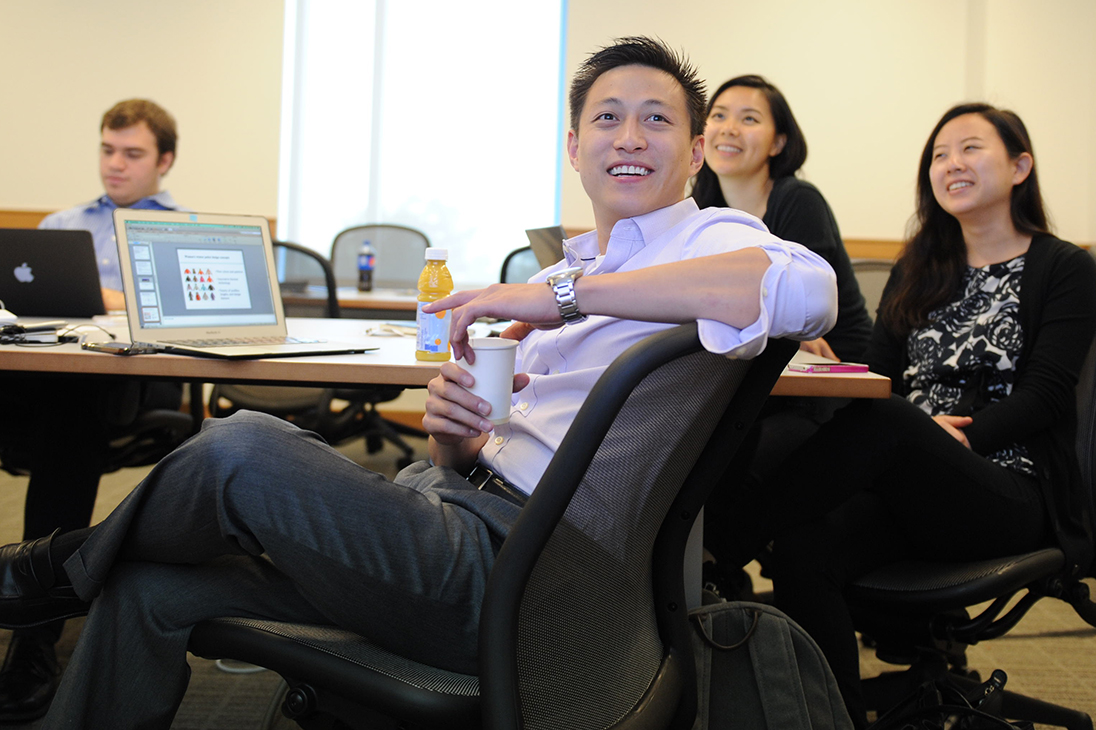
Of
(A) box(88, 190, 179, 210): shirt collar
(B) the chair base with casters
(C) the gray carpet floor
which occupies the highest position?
(A) box(88, 190, 179, 210): shirt collar

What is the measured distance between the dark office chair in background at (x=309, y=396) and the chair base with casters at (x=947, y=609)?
189 centimetres

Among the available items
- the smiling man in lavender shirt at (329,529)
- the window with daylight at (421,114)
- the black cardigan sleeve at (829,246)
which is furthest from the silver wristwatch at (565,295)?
the window with daylight at (421,114)

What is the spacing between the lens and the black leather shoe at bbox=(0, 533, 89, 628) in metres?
1.17

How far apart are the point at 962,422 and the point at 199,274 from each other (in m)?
1.47

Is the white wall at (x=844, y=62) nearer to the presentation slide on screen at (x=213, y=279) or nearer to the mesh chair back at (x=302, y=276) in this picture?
the mesh chair back at (x=302, y=276)

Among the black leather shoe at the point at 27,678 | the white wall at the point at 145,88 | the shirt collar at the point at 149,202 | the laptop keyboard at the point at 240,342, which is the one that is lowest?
the black leather shoe at the point at 27,678

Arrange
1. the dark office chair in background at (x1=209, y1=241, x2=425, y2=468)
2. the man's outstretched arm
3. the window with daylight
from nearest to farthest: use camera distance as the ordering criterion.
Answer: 1. the man's outstretched arm
2. the dark office chair in background at (x1=209, y1=241, x2=425, y2=468)
3. the window with daylight

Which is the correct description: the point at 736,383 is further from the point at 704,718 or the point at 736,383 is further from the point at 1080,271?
the point at 1080,271

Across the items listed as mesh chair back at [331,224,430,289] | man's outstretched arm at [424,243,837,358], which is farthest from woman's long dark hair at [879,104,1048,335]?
mesh chair back at [331,224,430,289]

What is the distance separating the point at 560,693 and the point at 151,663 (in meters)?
0.46

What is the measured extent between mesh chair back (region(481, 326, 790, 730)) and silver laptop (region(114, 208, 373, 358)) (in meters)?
0.81

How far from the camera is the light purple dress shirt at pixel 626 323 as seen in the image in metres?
0.89

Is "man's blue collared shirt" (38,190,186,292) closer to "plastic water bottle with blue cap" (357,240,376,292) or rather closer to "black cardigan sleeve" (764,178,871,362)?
"plastic water bottle with blue cap" (357,240,376,292)

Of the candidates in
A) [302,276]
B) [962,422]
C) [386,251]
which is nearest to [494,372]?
[962,422]
